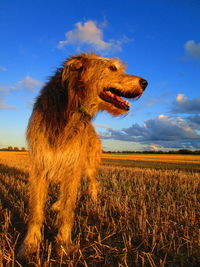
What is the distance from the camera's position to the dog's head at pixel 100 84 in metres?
3.34

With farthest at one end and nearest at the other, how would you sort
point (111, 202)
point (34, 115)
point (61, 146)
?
point (111, 202) < point (34, 115) < point (61, 146)

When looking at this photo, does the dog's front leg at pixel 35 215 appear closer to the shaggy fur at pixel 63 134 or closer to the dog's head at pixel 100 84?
the shaggy fur at pixel 63 134

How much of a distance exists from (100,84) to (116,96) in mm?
355

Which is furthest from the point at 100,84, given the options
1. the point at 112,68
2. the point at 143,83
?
Answer: the point at 143,83

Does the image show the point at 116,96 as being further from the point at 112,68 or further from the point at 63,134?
the point at 63,134

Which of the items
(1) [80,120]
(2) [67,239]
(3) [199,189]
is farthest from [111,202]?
(3) [199,189]

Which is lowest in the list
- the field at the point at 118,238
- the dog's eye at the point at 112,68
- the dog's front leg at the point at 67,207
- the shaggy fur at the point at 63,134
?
the field at the point at 118,238

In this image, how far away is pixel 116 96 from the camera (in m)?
3.75

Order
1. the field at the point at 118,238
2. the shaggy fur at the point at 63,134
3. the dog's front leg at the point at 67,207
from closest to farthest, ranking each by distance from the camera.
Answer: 1. the field at the point at 118,238
2. the dog's front leg at the point at 67,207
3. the shaggy fur at the point at 63,134

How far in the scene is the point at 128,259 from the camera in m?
2.45

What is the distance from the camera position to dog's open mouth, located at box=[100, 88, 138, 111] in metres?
3.67

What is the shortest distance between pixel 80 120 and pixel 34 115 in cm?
73

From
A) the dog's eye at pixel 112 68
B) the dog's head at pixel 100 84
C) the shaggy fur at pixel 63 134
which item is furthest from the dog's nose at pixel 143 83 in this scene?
the shaggy fur at pixel 63 134

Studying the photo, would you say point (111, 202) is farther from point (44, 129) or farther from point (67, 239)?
point (44, 129)
